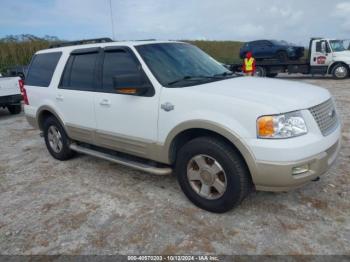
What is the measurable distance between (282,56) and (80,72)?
681 inches

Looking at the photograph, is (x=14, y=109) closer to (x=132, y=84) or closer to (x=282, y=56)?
(x=132, y=84)

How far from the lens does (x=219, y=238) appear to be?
3068 mm

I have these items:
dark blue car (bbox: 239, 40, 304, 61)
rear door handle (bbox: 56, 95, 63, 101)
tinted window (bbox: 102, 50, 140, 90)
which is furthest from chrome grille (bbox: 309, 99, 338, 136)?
dark blue car (bbox: 239, 40, 304, 61)

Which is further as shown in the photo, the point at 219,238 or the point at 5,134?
the point at 5,134

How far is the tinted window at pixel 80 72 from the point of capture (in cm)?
454

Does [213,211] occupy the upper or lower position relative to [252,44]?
lower

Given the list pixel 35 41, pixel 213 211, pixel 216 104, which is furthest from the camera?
pixel 35 41

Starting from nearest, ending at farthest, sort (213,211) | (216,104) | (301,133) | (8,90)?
(301,133), (216,104), (213,211), (8,90)

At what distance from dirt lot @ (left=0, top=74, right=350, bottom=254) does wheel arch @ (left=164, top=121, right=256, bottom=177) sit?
2.04 feet

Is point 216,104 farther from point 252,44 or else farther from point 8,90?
point 252,44

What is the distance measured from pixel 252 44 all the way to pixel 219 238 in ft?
64.4

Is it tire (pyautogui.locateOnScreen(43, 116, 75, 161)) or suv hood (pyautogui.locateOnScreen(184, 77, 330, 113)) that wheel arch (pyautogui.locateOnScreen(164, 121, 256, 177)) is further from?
tire (pyautogui.locateOnScreen(43, 116, 75, 161))

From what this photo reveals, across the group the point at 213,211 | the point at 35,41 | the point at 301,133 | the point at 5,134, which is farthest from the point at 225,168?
the point at 35,41

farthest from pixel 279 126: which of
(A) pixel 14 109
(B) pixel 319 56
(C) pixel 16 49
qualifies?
(C) pixel 16 49
